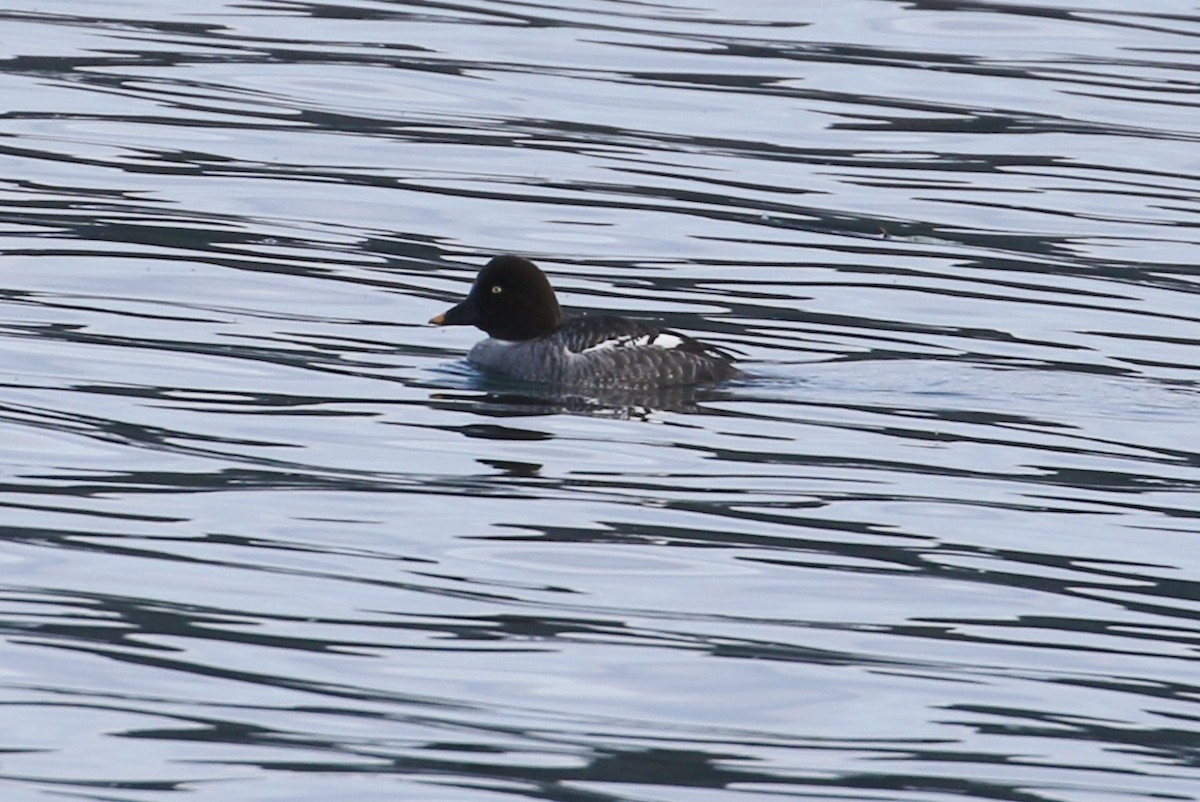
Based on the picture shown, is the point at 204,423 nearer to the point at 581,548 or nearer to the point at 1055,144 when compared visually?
the point at 581,548

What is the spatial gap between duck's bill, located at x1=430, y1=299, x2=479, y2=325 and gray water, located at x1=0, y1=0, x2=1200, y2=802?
28 centimetres

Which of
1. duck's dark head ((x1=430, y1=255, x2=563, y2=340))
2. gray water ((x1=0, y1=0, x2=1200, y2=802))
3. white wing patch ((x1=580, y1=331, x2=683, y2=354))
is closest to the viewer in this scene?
gray water ((x1=0, y1=0, x2=1200, y2=802))

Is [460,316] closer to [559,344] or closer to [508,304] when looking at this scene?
[508,304]

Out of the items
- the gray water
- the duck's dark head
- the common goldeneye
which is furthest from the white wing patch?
the duck's dark head

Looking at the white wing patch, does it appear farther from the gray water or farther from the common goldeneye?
the gray water

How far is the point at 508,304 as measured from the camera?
44.4 ft

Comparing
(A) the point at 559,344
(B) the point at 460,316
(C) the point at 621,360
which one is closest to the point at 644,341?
(C) the point at 621,360

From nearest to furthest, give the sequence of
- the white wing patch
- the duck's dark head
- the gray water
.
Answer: the gray water < the white wing patch < the duck's dark head

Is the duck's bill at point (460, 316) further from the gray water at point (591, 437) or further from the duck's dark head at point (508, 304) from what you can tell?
the gray water at point (591, 437)

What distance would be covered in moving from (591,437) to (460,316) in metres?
2.20

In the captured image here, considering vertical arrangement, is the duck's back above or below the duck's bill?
below

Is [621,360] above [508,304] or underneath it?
underneath

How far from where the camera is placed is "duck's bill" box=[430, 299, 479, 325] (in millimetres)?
13539

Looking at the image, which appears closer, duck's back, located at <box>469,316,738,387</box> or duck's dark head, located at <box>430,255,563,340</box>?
duck's back, located at <box>469,316,738,387</box>
